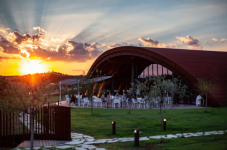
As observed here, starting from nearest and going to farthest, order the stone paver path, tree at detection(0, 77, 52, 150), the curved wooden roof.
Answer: tree at detection(0, 77, 52, 150) < the stone paver path < the curved wooden roof

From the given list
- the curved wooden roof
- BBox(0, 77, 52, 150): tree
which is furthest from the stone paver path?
the curved wooden roof

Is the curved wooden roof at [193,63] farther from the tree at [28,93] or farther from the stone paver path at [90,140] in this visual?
the tree at [28,93]

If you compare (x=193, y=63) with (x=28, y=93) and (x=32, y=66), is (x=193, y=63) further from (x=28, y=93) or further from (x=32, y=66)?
(x=28, y=93)

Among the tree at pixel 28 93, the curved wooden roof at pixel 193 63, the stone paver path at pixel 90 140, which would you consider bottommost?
the stone paver path at pixel 90 140

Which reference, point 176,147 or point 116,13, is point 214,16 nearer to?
point 116,13

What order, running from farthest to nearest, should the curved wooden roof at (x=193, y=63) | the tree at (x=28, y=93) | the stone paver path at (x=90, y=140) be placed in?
the curved wooden roof at (x=193, y=63) < the stone paver path at (x=90, y=140) < the tree at (x=28, y=93)

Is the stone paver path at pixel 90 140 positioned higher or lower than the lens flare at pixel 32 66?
lower

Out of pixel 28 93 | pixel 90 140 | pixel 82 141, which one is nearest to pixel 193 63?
pixel 90 140

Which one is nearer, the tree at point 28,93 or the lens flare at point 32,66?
the tree at point 28,93

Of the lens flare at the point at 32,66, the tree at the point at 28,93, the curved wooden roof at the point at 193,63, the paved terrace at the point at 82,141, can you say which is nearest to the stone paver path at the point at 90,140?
the paved terrace at the point at 82,141

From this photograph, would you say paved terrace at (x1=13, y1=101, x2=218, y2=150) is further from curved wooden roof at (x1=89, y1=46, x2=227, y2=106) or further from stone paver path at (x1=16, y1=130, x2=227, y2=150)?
curved wooden roof at (x1=89, y1=46, x2=227, y2=106)

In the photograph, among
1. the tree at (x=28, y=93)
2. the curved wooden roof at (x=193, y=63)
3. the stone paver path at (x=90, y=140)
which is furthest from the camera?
the curved wooden roof at (x=193, y=63)

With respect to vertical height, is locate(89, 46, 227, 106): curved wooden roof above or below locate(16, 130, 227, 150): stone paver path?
above

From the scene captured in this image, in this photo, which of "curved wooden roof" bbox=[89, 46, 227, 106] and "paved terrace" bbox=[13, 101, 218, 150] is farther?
"curved wooden roof" bbox=[89, 46, 227, 106]
